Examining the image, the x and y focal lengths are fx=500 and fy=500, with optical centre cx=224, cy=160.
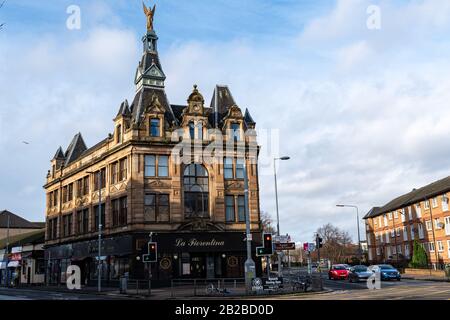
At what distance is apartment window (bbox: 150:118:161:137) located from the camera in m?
45.4

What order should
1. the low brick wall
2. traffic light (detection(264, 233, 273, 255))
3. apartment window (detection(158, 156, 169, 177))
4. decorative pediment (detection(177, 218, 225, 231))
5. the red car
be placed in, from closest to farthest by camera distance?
traffic light (detection(264, 233, 273, 255))
decorative pediment (detection(177, 218, 225, 231))
apartment window (detection(158, 156, 169, 177))
the red car
the low brick wall

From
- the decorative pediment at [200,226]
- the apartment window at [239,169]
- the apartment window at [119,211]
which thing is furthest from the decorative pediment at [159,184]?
the apartment window at [239,169]

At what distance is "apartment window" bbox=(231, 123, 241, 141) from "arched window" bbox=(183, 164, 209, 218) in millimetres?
4485

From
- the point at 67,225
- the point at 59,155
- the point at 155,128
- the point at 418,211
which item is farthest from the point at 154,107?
the point at 418,211

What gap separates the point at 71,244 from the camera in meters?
55.4

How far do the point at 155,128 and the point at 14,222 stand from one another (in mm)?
60089

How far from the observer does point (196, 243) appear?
44031 mm

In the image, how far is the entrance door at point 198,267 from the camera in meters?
44.1

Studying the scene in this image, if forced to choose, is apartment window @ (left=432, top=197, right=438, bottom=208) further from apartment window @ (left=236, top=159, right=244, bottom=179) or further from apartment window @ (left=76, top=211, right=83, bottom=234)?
apartment window @ (left=76, top=211, right=83, bottom=234)

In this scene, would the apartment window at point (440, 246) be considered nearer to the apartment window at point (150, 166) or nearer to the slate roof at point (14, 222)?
the apartment window at point (150, 166)

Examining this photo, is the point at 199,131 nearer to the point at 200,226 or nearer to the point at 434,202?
the point at 200,226

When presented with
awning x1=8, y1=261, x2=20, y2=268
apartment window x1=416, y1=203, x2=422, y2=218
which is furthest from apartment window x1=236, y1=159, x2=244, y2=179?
awning x1=8, y1=261, x2=20, y2=268
